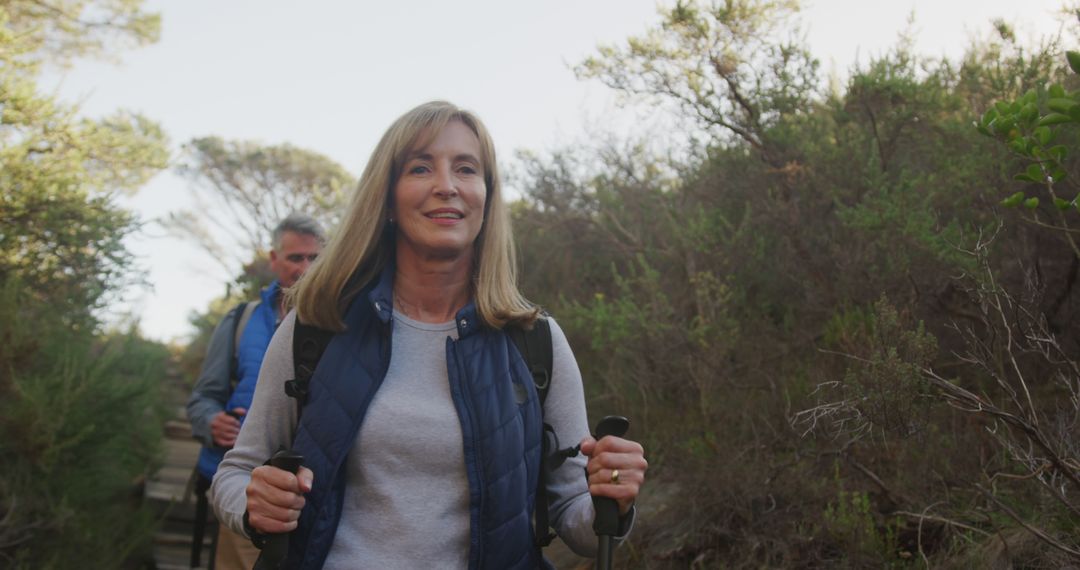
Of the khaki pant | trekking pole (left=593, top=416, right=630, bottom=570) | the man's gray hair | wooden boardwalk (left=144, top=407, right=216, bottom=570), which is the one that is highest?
the man's gray hair

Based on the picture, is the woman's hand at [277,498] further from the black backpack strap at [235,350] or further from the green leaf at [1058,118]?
the black backpack strap at [235,350]

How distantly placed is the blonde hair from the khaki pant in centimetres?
149

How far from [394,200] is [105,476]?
4.85m

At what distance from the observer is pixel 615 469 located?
2014 mm

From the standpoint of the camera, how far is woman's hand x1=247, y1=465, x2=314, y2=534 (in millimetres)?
1933

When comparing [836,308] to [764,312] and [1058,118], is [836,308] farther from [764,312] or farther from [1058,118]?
[1058,118]

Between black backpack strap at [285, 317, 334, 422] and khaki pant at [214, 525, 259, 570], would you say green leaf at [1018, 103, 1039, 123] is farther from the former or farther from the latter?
khaki pant at [214, 525, 259, 570]

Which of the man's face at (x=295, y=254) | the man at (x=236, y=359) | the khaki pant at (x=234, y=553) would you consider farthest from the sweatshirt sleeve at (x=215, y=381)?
the khaki pant at (x=234, y=553)

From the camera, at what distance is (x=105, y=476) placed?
6258 mm

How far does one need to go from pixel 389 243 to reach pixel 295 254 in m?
2.73

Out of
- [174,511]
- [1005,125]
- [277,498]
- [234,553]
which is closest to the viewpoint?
[277,498]

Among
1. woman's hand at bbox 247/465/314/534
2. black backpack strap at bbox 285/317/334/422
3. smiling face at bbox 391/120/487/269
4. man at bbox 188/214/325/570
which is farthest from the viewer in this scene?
man at bbox 188/214/325/570

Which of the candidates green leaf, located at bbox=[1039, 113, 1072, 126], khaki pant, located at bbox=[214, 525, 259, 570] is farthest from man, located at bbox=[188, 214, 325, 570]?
green leaf, located at bbox=[1039, 113, 1072, 126]

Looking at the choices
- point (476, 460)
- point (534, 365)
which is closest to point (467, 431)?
point (476, 460)
